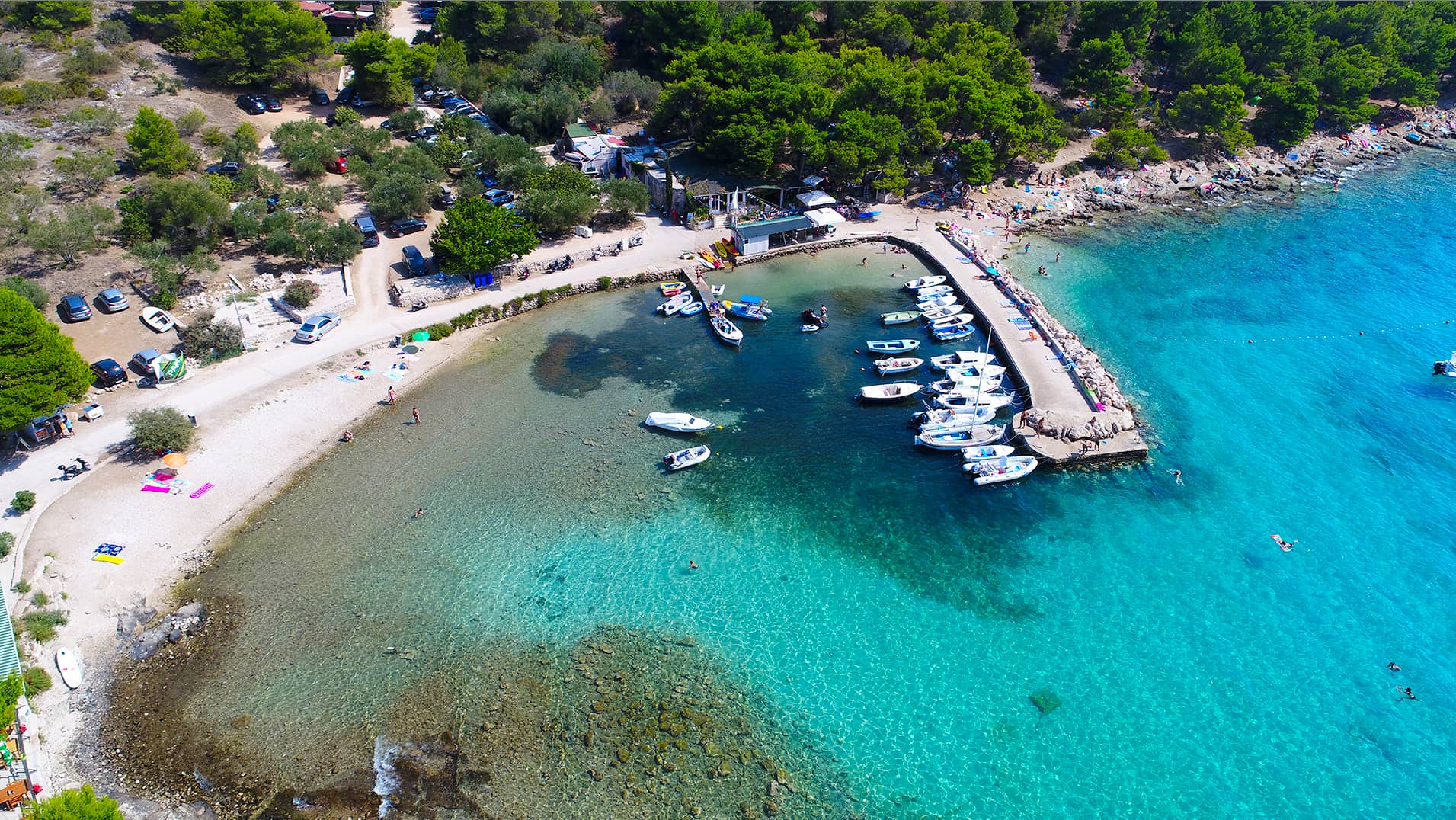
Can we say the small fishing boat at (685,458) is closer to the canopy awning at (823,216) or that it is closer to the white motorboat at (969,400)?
the white motorboat at (969,400)

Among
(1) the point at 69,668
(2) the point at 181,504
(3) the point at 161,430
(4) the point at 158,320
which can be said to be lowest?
(1) the point at 69,668

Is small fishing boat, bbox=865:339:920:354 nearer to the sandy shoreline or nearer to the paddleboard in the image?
the sandy shoreline

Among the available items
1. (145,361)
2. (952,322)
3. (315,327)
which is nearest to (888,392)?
(952,322)

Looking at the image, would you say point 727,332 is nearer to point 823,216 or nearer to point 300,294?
point 823,216

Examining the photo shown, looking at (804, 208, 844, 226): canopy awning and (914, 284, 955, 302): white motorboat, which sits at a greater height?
(804, 208, 844, 226): canopy awning

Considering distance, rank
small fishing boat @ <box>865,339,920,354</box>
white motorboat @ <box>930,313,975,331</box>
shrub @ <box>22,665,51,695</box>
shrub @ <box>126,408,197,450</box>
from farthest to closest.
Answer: white motorboat @ <box>930,313,975,331</box>
small fishing boat @ <box>865,339,920,354</box>
shrub @ <box>126,408,197,450</box>
shrub @ <box>22,665,51,695</box>

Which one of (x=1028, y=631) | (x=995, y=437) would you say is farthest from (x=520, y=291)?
(x=1028, y=631)

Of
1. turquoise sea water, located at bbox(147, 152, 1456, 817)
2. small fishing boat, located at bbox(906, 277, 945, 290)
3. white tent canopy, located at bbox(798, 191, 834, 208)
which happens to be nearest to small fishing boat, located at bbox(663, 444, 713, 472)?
turquoise sea water, located at bbox(147, 152, 1456, 817)
